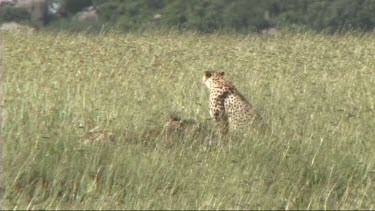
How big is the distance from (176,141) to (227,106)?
116cm

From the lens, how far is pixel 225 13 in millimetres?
16734

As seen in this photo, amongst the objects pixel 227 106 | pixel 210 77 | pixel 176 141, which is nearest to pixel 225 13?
pixel 210 77

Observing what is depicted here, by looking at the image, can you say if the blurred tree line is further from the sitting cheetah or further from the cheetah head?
the sitting cheetah

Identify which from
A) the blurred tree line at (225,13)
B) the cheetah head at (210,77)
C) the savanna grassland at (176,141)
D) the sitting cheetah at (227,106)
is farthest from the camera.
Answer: the blurred tree line at (225,13)

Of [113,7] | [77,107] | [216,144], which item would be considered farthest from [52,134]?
[113,7]

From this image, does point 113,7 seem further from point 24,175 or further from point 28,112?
point 24,175

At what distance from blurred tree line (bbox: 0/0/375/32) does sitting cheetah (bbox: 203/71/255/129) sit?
898 cm

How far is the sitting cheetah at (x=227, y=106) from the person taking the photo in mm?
6617

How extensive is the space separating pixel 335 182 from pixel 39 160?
1.30 meters

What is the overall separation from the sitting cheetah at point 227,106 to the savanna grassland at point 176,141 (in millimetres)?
108

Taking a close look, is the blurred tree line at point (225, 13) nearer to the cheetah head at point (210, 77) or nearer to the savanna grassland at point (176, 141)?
the savanna grassland at point (176, 141)

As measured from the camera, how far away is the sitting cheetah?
6617mm

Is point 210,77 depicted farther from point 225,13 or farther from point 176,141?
point 225,13

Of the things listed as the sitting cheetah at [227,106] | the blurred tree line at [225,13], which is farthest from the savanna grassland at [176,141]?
the blurred tree line at [225,13]
